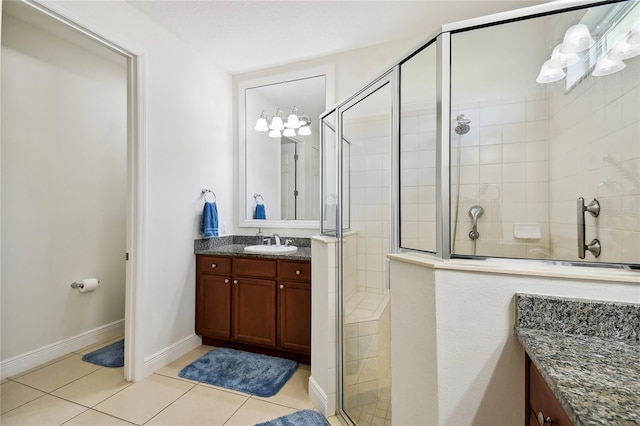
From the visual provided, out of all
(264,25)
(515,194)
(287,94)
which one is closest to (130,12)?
(264,25)

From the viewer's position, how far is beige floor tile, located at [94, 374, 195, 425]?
173cm

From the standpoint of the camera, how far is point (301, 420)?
5.48ft

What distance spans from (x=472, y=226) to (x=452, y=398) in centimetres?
94

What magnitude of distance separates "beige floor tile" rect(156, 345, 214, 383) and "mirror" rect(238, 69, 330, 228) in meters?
1.24

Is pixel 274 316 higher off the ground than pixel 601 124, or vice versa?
pixel 601 124

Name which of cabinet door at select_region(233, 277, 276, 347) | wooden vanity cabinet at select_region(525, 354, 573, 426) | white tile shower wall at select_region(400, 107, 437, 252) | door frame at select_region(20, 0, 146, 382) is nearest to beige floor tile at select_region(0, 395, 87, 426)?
door frame at select_region(20, 0, 146, 382)

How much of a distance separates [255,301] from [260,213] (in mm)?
966

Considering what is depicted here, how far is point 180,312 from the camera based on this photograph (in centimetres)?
251

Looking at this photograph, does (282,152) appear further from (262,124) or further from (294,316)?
(294,316)

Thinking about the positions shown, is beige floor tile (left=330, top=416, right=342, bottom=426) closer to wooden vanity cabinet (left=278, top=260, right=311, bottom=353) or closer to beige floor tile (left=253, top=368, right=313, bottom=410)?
beige floor tile (left=253, top=368, right=313, bottom=410)

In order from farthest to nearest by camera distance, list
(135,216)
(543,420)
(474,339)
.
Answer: (135,216) < (474,339) < (543,420)

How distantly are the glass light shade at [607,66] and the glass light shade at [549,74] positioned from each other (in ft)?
0.67

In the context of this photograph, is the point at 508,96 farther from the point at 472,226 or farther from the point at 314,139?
the point at 314,139

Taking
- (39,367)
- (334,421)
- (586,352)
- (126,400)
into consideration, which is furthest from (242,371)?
(586,352)
